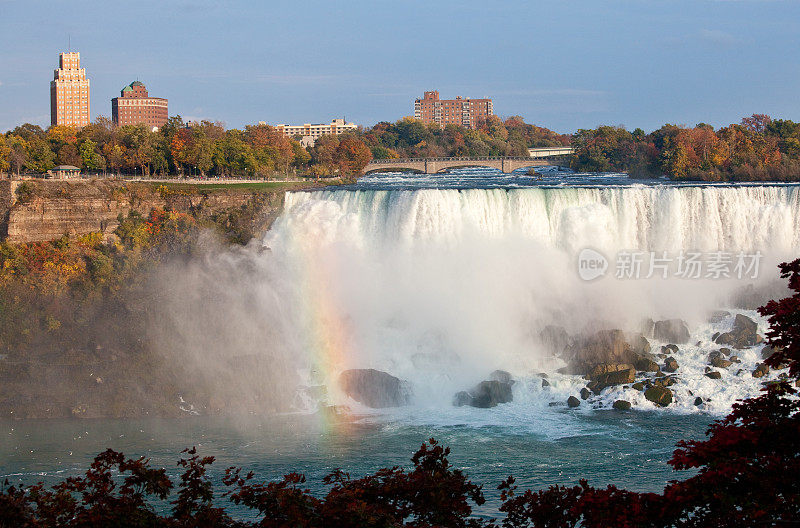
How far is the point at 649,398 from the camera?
73.4ft

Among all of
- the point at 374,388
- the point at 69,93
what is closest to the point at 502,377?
the point at 374,388

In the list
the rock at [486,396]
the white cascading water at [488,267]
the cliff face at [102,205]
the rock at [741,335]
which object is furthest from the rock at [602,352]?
the cliff face at [102,205]

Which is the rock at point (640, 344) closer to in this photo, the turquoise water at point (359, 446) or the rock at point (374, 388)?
the turquoise water at point (359, 446)

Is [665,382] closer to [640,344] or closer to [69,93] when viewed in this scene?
[640,344]

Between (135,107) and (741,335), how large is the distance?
4893 inches

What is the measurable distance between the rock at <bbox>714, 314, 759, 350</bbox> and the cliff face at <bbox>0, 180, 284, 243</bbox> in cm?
1714

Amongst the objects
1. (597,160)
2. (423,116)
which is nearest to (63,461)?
(597,160)

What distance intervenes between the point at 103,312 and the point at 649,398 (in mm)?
17394

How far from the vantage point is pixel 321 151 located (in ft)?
185

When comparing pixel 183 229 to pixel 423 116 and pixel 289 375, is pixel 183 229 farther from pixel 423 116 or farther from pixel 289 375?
pixel 423 116

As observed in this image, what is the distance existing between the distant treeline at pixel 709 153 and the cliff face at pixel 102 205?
3081 centimetres

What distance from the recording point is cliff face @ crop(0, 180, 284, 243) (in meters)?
30.4

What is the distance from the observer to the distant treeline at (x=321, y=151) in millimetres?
41125

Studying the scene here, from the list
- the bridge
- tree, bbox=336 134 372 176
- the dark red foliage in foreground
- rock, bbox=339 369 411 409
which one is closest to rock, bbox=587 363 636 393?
rock, bbox=339 369 411 409
